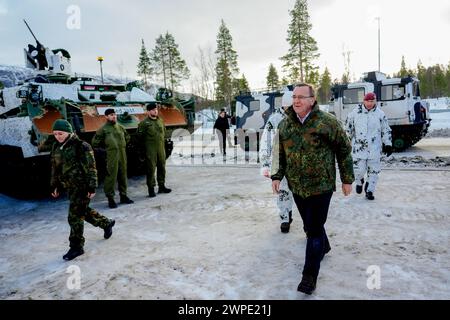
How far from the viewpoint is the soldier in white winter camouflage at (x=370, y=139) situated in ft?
19.5

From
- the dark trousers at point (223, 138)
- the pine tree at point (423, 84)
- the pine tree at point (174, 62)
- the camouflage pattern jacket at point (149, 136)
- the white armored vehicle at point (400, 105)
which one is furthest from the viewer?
the pine tree at point (423, 84)

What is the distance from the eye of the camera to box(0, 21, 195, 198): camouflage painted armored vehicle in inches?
256

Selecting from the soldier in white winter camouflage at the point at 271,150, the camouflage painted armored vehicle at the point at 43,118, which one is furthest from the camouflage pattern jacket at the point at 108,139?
the soldier in white winter camouflage at the point at 271,150

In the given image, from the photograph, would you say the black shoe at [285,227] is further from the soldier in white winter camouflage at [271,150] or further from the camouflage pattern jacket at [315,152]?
the camouflage pattern jacket at [315,152]

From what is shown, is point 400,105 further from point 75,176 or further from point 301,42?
point 301,42

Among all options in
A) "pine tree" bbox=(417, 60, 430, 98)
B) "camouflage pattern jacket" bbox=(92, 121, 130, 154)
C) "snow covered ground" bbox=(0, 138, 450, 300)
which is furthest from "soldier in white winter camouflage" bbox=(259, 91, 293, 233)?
"pine tree" bbox=(417, 60, 430, 98)

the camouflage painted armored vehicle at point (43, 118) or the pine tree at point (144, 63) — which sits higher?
the pine tree at point (144, 63)

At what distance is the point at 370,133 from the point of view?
235 inches

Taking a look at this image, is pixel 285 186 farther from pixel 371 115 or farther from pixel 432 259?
pixel 371 115

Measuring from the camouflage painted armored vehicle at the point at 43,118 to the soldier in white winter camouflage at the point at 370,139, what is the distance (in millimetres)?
4365

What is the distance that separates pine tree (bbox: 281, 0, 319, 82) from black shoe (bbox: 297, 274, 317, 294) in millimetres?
37255

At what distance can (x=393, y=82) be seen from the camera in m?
11.8

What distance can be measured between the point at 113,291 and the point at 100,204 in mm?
3812
